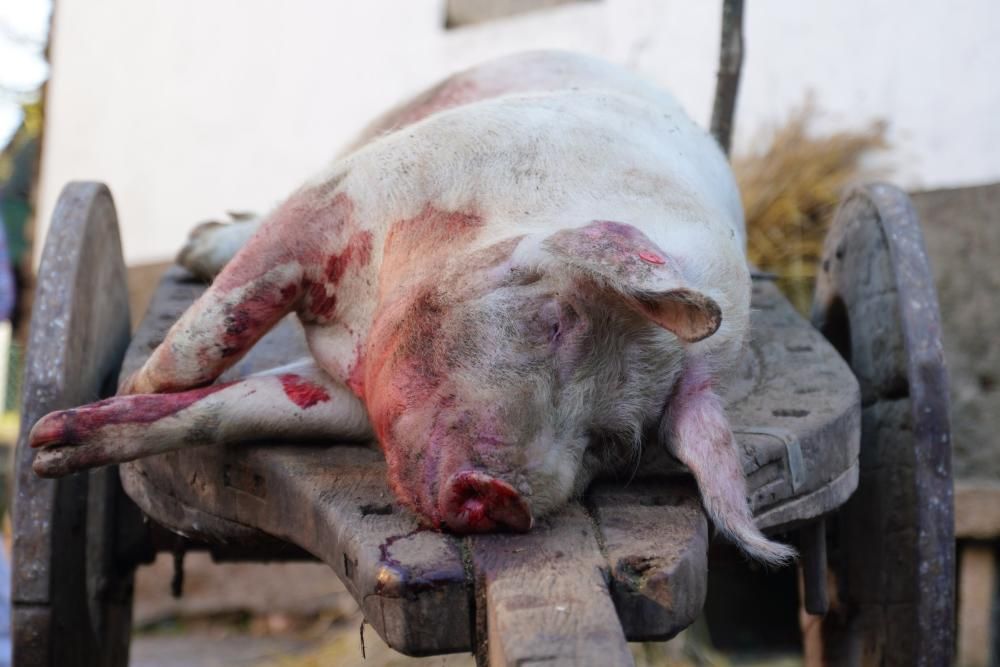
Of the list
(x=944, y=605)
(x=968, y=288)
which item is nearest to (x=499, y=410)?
(x=944, y=605)

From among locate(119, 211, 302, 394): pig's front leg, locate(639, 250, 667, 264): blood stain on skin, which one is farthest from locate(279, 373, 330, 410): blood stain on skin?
locate(639, 250, 667, 264): blood stain on skin

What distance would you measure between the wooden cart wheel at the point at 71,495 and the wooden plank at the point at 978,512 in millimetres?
2667

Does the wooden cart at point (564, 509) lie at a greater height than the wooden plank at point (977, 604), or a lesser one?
greater

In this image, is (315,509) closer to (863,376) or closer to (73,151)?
(863,376)

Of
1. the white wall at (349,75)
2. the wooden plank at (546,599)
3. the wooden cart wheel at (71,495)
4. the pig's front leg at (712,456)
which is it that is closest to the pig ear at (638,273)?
the pig's front leg at (712,456)

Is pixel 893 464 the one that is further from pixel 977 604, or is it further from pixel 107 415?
pixel 977 604

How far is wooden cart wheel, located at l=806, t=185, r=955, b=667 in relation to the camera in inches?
87.0

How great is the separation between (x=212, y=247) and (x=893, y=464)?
166cm

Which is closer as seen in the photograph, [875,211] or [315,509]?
[315,509]

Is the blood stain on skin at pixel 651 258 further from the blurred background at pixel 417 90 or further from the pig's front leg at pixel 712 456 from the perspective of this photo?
the blurred background at pixel 417 90

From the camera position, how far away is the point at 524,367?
5.81ft

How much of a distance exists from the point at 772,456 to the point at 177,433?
0.95m

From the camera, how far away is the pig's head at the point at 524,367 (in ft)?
5.55

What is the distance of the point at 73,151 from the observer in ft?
23.6
